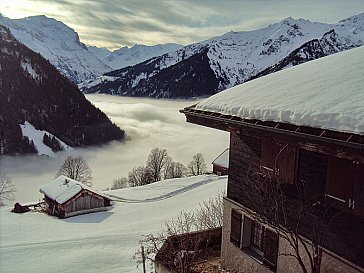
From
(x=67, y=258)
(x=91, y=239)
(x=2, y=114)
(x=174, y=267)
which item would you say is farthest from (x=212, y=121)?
(x=2, y=114)

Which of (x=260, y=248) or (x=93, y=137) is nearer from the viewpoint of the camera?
(x=260, y=248)

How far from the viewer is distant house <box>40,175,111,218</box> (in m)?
39.0

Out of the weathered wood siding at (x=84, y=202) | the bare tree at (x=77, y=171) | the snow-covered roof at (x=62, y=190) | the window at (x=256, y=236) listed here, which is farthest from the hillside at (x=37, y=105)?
the window at (x=256, y=236)

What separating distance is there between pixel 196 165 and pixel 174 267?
3246 inches

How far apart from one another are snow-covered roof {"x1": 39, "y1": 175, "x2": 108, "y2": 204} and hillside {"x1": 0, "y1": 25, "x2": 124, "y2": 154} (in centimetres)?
7431

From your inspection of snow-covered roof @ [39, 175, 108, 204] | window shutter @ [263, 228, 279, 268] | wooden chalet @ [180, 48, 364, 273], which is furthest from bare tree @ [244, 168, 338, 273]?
snow-covered roof @ [39, 175, 108, 204]

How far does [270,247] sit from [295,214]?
1.30m

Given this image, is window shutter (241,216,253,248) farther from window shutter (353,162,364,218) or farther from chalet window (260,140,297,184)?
window shutter (353,162,364,218)

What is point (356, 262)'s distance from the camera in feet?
20.6

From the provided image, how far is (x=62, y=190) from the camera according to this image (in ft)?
136

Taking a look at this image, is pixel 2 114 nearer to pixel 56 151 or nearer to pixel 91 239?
pixel 56 151

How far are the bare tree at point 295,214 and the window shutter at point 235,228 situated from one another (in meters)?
1.14

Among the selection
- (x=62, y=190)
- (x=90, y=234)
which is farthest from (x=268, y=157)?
(x=62, y=190)

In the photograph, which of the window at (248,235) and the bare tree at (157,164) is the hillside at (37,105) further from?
the window at (248,235)
